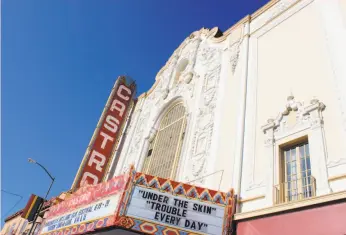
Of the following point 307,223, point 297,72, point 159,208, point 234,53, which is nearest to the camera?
point 307,223

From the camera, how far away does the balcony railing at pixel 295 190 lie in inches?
284

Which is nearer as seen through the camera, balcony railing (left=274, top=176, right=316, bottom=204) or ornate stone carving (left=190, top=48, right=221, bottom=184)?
balcony railing (left=274, top=176, right=316, bottom=204)

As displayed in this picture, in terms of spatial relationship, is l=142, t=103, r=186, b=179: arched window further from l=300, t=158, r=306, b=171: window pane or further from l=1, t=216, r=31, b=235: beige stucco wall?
l=1, t=216, r=31, b=235: beige stucco wall

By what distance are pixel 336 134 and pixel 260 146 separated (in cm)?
240

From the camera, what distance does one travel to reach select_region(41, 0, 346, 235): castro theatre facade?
7.29 m

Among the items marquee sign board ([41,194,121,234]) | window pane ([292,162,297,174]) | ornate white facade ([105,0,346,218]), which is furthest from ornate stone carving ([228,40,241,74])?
marquee sign board ([41,194,121,234])

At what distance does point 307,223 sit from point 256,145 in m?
3.39

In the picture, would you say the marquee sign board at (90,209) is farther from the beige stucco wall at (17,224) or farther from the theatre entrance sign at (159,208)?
the beige stucco wall at (17,224)

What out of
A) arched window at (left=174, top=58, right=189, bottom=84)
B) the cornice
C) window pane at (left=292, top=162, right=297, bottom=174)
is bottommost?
the cornice

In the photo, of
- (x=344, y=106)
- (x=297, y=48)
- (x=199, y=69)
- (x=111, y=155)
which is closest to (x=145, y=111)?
(x=111, y=155)

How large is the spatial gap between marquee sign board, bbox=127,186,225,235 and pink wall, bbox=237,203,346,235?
1030 mm

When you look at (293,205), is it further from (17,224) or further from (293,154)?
(17,224)

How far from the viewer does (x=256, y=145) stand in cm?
949

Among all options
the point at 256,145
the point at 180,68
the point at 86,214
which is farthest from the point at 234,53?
the point at 86,214
